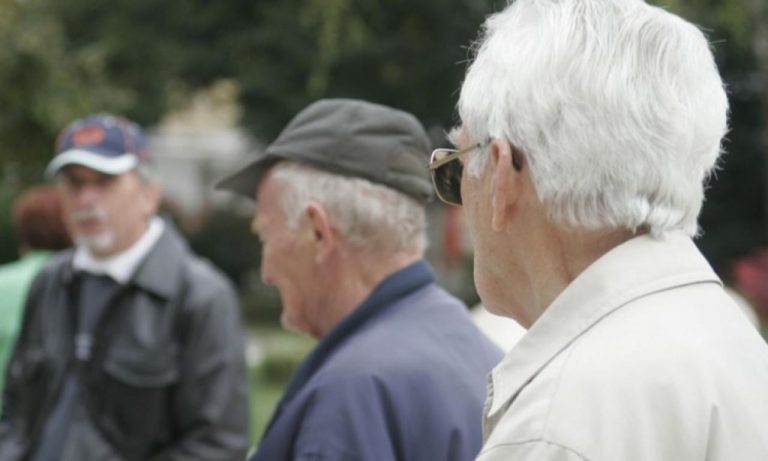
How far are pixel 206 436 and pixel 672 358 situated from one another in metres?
2.71

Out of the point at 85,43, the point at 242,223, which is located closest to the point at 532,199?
the point at 85,43

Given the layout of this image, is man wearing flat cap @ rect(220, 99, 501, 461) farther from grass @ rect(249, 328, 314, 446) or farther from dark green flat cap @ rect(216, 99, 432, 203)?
grass @ rect(249, 328, 314, 446)

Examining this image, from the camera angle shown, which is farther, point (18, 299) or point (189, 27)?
point (189, 27)

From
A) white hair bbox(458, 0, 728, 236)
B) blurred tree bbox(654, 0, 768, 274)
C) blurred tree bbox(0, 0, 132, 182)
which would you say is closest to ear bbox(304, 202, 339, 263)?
white hair bbox(458, 0, 728, 236)

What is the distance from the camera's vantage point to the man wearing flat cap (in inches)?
104

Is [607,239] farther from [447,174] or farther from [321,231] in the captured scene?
[321,231]

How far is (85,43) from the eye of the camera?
20750mm

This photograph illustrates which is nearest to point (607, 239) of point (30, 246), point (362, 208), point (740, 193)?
point (362, 208)

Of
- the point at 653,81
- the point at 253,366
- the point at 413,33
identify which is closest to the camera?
the point at 653,81

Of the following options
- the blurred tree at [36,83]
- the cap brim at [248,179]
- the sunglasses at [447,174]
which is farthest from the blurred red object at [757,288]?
the sunglasses at [447,174]

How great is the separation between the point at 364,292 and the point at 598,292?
47.0 inches

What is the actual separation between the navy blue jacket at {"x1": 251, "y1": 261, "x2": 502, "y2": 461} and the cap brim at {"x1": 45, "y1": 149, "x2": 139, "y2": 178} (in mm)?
1975

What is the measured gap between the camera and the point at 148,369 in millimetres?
4191

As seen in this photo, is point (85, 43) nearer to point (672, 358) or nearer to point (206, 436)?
point (206, 436)
